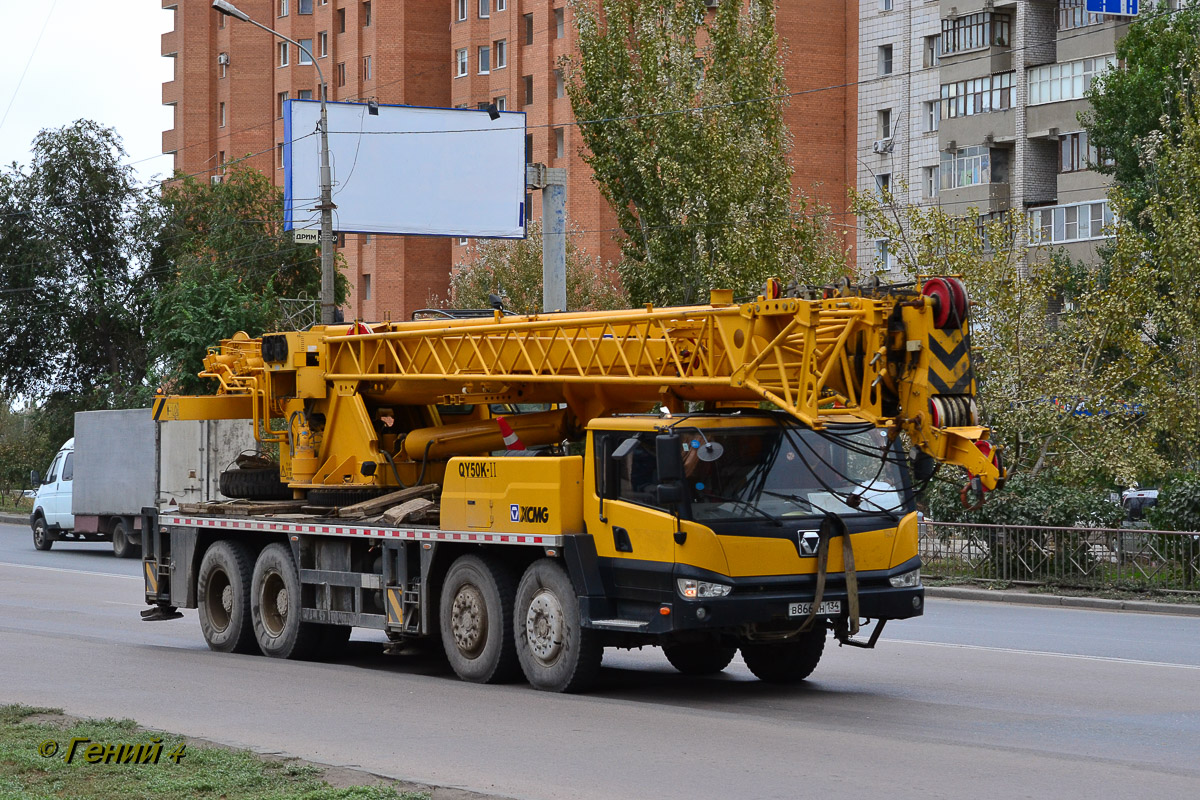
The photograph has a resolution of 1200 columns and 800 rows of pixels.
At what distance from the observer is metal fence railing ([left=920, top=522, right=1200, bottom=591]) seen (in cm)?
2219

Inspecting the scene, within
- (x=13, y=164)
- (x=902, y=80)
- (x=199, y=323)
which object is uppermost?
(x=902, y=80)

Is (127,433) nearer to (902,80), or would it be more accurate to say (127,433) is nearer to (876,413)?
(876,413)

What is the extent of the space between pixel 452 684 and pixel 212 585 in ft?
15.7

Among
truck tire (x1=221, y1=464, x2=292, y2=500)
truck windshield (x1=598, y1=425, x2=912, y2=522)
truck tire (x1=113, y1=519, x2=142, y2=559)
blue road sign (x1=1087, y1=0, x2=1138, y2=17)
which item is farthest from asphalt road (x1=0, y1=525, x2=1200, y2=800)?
truck tire (x1=113, y1=519, x2=142, y2=559)

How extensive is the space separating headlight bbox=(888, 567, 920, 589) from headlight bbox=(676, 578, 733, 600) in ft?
5.15

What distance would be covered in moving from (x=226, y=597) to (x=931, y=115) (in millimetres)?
48508

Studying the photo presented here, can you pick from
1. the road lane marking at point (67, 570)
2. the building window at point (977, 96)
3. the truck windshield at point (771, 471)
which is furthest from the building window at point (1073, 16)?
the truck windshield at point (771, 471)

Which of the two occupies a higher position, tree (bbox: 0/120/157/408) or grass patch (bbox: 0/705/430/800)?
tree (bbox: 0/120/157/408)

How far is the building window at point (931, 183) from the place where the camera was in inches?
2375

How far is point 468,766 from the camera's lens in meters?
9.32

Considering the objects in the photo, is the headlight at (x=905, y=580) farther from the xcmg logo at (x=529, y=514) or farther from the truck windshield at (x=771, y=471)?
the xcmg logo at (x=529, y=514)

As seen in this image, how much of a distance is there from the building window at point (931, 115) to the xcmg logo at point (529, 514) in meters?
50.4

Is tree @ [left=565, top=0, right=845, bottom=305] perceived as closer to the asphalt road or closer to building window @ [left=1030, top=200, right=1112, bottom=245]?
the asphalt road

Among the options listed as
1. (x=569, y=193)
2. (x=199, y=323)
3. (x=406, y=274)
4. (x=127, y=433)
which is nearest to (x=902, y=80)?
(x=569, y=193)
